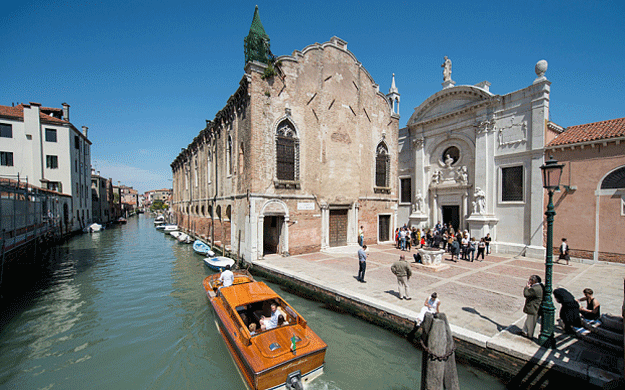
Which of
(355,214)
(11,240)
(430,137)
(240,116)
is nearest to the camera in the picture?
(11,240)

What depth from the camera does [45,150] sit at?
3189 cm

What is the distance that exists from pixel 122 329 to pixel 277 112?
11880mm

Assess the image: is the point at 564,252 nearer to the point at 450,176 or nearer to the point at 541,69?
the point at 450,176

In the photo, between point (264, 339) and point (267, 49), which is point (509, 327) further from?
point (267, 49)

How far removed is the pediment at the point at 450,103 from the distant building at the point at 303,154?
1.95 metres

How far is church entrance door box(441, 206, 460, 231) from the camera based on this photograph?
18.8m

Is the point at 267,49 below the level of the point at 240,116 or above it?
above

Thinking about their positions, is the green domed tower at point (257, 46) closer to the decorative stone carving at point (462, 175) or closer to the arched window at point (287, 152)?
the arched window at point (287, 152)

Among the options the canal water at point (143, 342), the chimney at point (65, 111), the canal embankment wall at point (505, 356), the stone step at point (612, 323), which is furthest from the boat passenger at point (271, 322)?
the chimney at point (65, 111)

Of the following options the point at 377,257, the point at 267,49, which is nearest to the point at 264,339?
the point at 377,257

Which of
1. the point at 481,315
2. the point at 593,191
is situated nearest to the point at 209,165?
the point at 481,315

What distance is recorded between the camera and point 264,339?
613cm

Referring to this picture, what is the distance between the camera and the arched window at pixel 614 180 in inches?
491

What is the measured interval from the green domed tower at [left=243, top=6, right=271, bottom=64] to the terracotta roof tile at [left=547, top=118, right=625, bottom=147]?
51.5 ft
